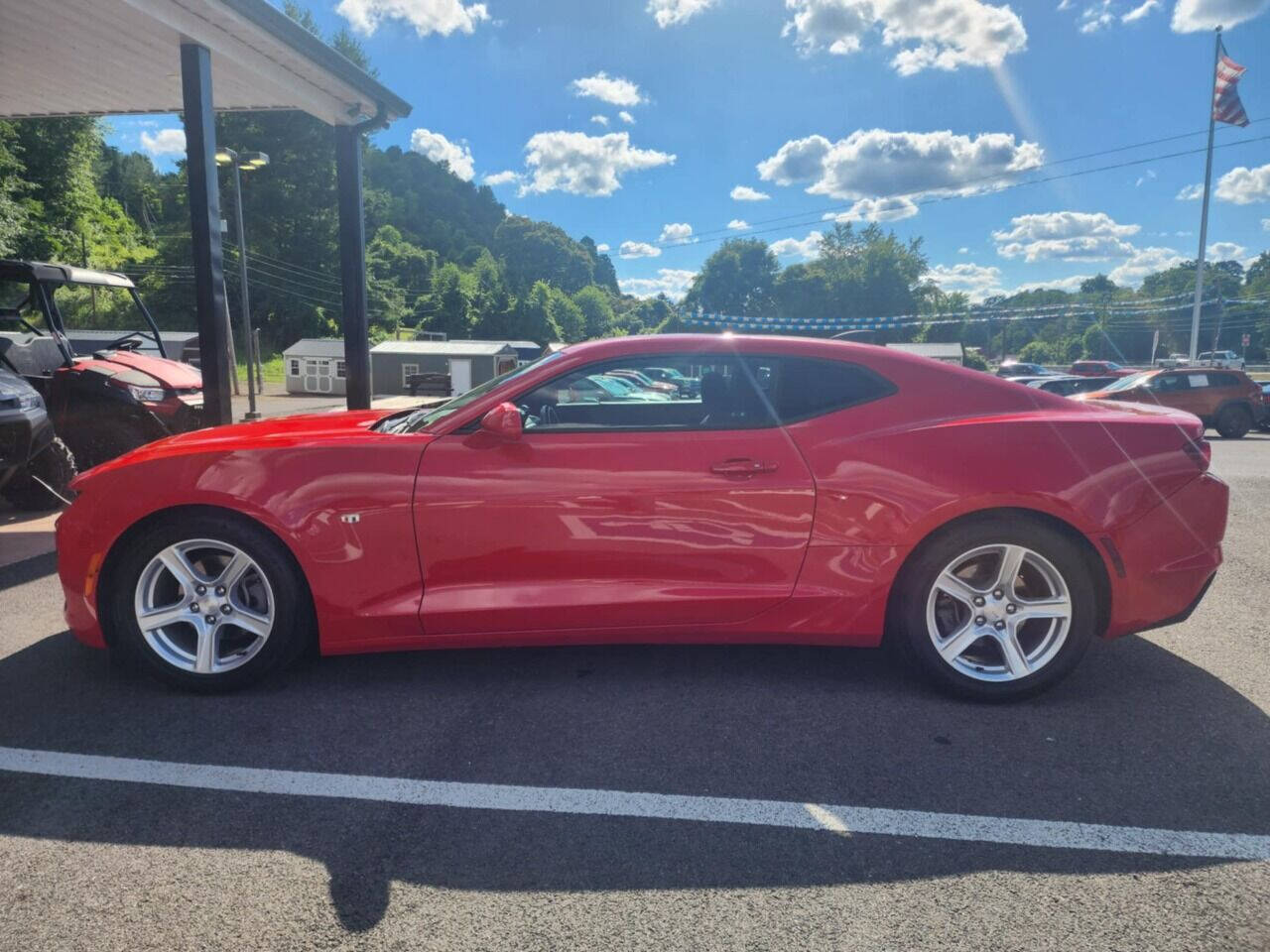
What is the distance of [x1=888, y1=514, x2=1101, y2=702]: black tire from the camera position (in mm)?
3104

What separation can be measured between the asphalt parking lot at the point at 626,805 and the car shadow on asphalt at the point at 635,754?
1 centimetres

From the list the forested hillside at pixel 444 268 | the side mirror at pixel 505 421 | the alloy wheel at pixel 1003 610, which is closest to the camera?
the side mirror at pixel 505 421

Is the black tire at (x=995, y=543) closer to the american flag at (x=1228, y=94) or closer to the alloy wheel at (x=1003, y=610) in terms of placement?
the alloy wheel at (x=1003, y=610)

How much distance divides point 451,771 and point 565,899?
74 centimetres

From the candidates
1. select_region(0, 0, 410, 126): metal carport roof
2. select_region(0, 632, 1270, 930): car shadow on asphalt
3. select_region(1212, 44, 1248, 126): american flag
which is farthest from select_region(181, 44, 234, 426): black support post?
select_region(1212, 44, 1248, 126): american flag

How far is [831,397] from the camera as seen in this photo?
325cm

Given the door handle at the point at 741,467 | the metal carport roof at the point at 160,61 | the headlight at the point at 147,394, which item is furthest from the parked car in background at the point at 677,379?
the headlight at the point at 147,394

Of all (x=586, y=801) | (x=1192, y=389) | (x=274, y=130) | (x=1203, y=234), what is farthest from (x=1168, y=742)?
(x=274, y=130)

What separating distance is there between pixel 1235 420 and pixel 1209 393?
78 cm

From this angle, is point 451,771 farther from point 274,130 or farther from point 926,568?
point 274,130

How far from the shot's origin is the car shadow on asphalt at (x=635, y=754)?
2.17 meters

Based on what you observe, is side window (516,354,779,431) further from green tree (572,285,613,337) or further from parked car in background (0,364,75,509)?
green tree (572,285,613,337)

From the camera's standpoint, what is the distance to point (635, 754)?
2.73 meters

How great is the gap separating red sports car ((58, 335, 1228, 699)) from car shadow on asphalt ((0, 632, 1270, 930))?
250 mm
